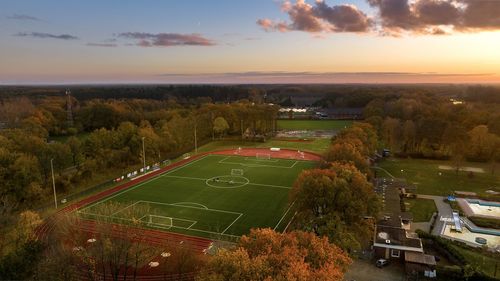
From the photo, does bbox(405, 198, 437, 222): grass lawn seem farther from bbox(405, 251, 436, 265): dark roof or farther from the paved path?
bbox(405, 251, 436, 265): dark roof

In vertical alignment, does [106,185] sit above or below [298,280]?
below

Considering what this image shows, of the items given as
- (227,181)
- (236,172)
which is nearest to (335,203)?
(227,181)

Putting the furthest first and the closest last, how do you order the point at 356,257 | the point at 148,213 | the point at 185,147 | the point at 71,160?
the point at 185,147 < the point at 71,160 < the point at 148,213 < the point at 356,257

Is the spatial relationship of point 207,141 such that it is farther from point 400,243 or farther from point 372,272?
point 372,272

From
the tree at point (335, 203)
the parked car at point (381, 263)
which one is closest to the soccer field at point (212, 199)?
the tree at point (335, 203)

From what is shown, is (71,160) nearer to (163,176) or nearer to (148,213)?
(163,176)

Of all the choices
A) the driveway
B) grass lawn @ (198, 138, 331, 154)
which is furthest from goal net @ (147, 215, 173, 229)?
grass lawn @ (198, 138, 331, 154)

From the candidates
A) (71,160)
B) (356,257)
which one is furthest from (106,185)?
(356,257)

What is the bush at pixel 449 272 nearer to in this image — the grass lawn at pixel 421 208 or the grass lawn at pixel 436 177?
the grass lawn at pixel 421 208
